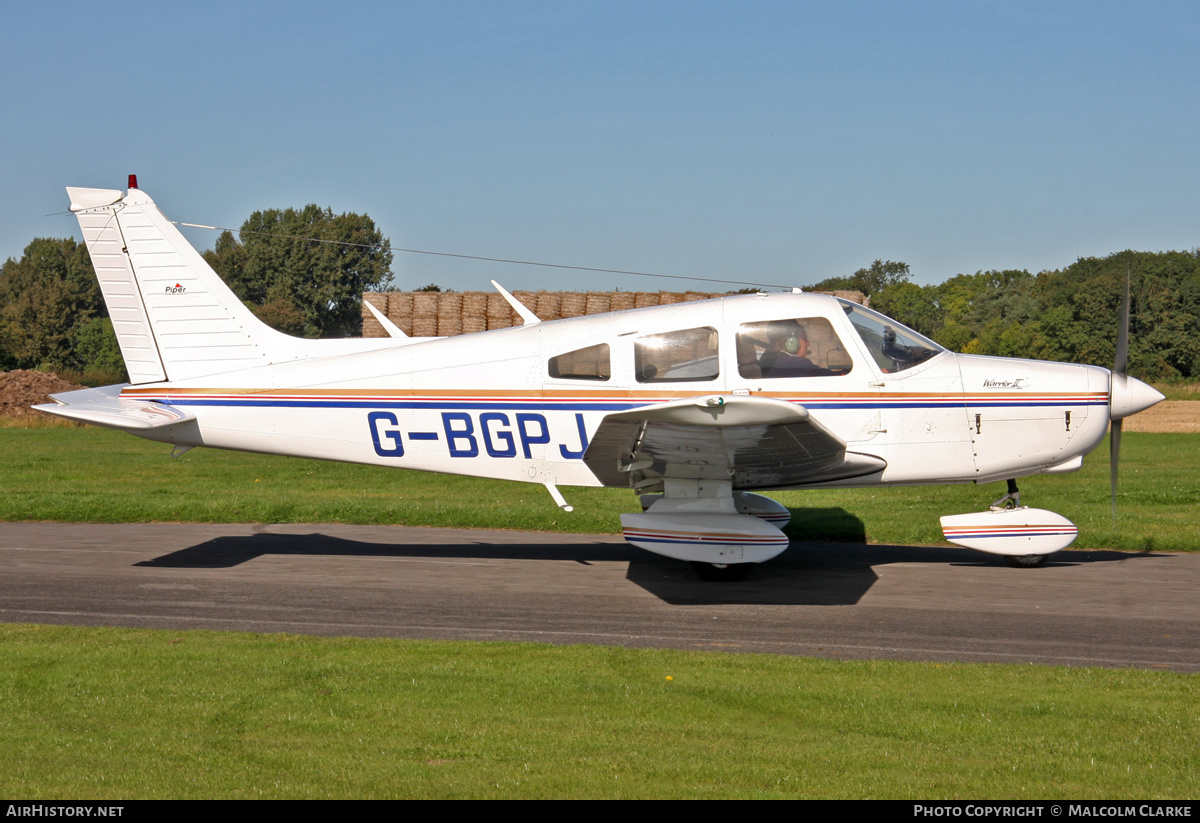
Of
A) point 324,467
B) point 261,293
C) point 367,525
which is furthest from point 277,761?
point 261,293

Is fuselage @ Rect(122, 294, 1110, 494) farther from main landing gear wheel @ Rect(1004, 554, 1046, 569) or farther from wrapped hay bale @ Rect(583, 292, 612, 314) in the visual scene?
wrapped hay bale @ Rect(583, 292, 612, 314)

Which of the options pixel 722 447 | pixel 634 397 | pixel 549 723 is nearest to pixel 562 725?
pixel 549 723

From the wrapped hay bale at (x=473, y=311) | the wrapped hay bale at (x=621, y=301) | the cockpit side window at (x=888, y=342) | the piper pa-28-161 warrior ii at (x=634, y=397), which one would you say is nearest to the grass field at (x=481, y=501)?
the piper pa-28-161 warrior ii at (x=634, y=397)

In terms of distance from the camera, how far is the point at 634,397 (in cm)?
900

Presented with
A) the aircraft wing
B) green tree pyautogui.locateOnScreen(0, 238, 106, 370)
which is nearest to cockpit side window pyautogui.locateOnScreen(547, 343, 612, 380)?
the aircraft wing

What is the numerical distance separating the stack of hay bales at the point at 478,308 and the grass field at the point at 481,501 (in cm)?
451

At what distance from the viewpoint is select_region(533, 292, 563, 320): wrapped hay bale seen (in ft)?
70.0

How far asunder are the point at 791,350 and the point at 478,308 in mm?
13317

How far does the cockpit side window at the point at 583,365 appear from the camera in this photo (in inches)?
359

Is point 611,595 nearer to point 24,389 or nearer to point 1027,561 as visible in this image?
point 1027,561

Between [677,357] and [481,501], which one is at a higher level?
[677,357]

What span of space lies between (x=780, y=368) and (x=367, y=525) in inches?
240

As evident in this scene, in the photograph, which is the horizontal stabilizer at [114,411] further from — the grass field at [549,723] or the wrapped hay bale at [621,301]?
the wrapped hay bale at [621,301]

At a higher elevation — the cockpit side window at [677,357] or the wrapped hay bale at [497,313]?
the wrapped hay bale at [497,313]
